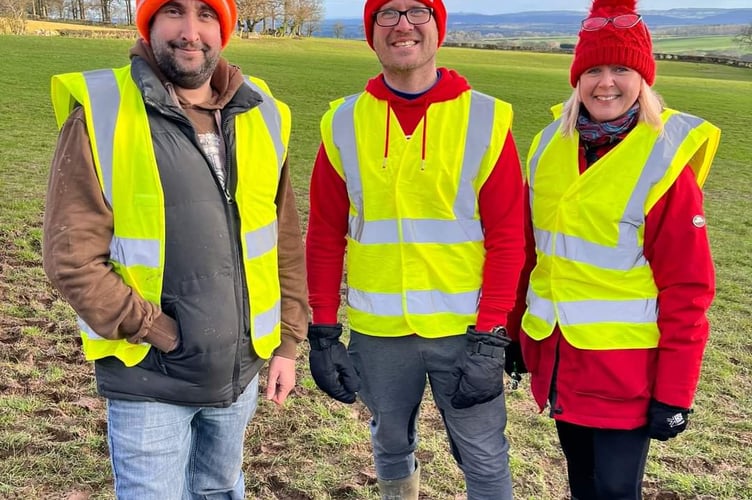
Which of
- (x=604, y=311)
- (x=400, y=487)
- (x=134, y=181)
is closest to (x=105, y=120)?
(x=134, y=181)

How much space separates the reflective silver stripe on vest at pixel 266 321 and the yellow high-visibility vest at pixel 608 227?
1.04 metres

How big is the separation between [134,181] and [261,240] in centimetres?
50

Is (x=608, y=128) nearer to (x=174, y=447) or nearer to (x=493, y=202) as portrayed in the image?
(x=493, y=202)

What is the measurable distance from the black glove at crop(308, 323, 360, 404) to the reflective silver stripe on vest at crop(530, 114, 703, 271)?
97cm

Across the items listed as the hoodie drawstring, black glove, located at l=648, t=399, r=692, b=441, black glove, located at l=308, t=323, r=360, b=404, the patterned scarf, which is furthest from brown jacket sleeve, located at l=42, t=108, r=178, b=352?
black glove, located at l=648, t=399, r=692, b=441

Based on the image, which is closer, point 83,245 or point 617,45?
point 83,245

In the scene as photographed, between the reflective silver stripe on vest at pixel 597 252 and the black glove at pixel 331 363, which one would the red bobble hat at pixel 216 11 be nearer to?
the black glove at pixel 331 363

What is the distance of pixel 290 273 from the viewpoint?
2.61m

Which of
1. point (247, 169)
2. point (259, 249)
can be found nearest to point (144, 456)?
point (259, 249)

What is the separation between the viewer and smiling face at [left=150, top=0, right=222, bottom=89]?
7.07 feet

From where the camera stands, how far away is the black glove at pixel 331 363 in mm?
2748

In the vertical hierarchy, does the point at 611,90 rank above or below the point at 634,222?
above

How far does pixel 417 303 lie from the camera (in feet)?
8.55

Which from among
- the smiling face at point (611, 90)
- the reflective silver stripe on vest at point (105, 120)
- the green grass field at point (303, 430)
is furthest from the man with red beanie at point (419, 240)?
the green grass field at point (303, 430)
